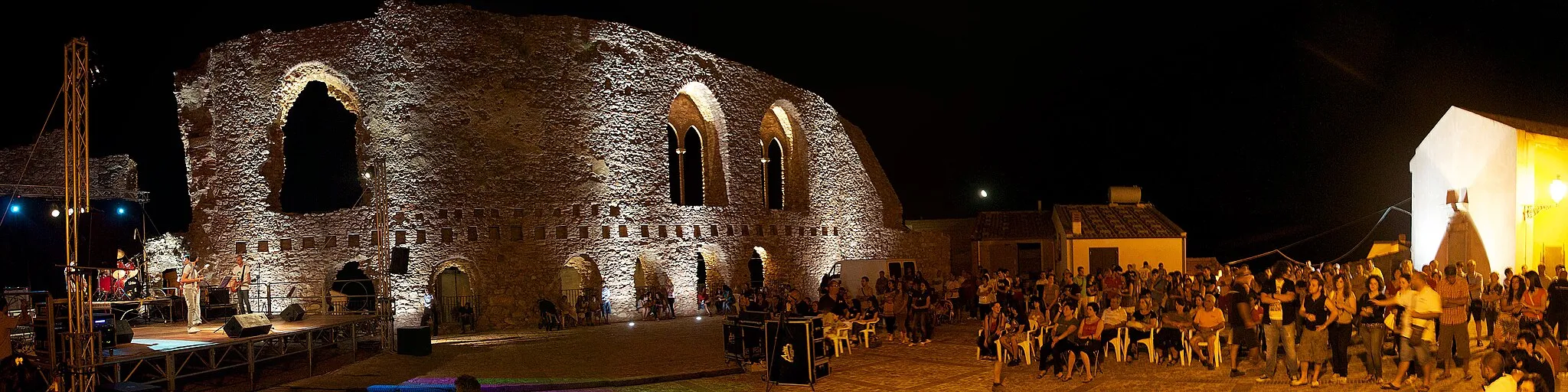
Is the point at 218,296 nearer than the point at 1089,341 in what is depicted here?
No

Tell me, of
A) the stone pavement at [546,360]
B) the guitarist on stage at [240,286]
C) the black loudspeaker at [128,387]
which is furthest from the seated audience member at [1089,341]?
the guitarist on stage at [240,286]

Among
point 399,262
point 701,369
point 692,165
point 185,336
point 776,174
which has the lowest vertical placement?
point 701,369

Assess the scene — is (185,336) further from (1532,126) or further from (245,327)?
(1532,126)

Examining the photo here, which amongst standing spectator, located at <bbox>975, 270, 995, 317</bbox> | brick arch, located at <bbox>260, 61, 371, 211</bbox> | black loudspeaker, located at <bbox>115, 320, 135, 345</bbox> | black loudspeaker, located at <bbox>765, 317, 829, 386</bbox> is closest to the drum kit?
black loudspeaker, located at <bbox>115, 320, 135, 345</bbox>

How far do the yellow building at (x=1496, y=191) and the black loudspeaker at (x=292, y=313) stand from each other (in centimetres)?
1855

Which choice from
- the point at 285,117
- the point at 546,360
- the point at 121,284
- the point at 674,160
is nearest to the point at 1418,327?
the point at 546,360

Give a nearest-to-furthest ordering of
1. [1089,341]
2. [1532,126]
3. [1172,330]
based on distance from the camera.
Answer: [1089,341] → [1172,330] → [1532,126]

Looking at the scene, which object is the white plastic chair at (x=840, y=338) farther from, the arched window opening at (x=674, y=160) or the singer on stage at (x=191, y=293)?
the arched window opening at (x=674, y=160)

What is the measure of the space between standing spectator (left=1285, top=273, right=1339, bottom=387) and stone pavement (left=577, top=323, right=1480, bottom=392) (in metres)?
0.19

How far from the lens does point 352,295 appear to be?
783 inches

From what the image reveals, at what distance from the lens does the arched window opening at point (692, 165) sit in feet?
93.5

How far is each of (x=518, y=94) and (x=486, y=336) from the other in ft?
19.7

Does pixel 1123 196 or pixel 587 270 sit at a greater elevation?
pixel 1123 196

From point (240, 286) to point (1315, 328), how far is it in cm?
1690
